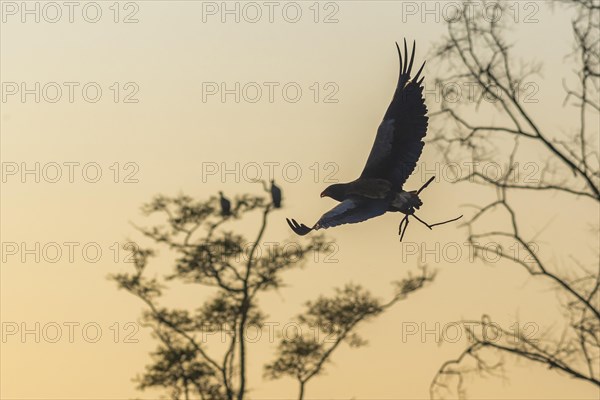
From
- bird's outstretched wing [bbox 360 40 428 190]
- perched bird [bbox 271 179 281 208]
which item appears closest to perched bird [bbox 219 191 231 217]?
perched bird [bbox 271 179 281 208]

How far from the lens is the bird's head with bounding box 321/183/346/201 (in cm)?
2297

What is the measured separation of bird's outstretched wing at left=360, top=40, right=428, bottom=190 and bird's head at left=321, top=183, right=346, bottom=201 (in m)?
0.52

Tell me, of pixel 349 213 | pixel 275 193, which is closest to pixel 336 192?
pixel 349 213

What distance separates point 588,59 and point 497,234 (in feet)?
7.82

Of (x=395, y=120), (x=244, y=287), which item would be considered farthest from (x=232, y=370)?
(x=395, y=120)

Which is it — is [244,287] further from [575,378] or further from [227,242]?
[575,378]

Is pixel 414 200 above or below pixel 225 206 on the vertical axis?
below

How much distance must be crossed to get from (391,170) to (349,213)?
1.25 m

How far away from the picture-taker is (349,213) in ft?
73.7

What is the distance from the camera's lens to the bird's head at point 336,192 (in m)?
23.0

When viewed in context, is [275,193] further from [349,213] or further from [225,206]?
[349,213]

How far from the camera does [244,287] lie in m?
39.7

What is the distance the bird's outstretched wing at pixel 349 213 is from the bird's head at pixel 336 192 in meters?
0.29

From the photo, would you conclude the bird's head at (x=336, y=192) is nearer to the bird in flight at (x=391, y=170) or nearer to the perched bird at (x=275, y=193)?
the bird in flight at (x=391, y=170)
